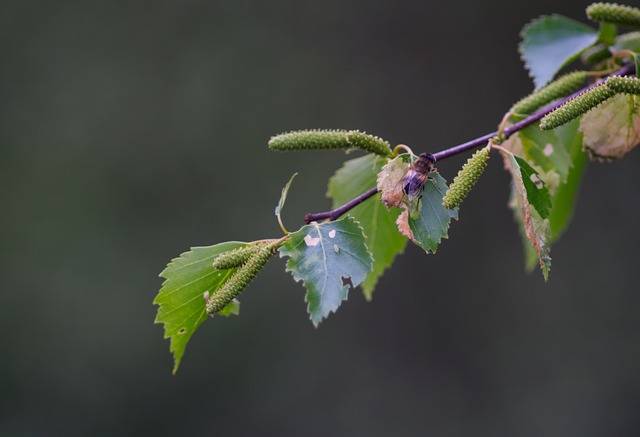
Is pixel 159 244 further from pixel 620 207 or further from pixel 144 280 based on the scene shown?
pixel 620 207

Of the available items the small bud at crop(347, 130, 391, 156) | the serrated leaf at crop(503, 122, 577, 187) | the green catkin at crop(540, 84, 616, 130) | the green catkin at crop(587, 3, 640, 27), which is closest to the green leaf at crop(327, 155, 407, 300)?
the small bud at crop(347, 130, 391, 156)

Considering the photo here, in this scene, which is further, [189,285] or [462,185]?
[189,285]

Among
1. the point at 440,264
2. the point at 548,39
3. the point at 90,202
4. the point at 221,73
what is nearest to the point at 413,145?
the point at 440,264

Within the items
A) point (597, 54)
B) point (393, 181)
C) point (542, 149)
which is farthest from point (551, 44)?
point (393, 181)

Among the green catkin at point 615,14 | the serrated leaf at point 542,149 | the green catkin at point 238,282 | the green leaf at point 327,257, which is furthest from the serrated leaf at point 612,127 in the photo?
the green catkin at point 238,282

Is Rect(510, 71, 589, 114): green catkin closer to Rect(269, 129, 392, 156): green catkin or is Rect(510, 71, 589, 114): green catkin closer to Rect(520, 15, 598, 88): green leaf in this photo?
Rect(520, 15, 598, 88): green leaf

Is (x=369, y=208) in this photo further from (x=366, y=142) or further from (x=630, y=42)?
(x=630, y=42)

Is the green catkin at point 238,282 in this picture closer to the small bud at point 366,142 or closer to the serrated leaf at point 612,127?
the small bud at point 366,142
